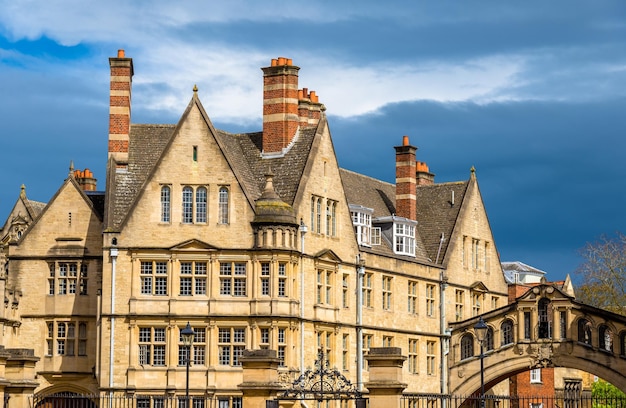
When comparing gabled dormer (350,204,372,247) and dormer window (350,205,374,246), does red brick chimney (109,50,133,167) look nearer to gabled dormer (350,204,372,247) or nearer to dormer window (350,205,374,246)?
gabled dormer (350,204,372,247)

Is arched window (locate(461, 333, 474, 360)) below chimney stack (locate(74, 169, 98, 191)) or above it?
below

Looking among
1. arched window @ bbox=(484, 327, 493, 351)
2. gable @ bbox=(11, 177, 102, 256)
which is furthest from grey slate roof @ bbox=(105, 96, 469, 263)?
arched window @ bbox=(484, 327, 493, 351)

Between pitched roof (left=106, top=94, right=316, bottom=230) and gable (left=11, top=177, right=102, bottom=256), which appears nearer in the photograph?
pitched roof (left=106, top=94, right=316, bottom=230)

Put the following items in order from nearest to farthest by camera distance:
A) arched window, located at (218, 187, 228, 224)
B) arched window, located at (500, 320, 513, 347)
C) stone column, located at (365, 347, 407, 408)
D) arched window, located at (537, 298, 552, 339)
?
stone column, located at (365, 347, 407, 408) → arched window, located at (218, 187, 228, 224) → arched window, located at (537, 298, 552, 339) → arched window, located at (500, 320, 513, 347)

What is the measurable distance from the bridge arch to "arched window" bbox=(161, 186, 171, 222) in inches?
730

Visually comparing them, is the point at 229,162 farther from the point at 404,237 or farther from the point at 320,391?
the point at 320,391

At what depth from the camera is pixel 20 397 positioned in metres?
43.4

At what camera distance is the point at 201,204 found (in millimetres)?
59062

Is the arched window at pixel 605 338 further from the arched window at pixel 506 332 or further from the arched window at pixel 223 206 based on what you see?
the arched window at pixel 223 206

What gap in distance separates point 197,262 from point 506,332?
18.4 metres

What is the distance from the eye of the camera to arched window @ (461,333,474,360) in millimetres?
70750

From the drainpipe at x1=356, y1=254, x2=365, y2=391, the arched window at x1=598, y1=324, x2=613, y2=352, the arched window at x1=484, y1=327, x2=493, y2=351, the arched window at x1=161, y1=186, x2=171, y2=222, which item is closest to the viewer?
the arched window at x1=161, y1=186, x2=171, y2=222

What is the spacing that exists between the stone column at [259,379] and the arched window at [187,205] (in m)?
17.2

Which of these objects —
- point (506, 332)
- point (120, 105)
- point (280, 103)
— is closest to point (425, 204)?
point (506, 332)
